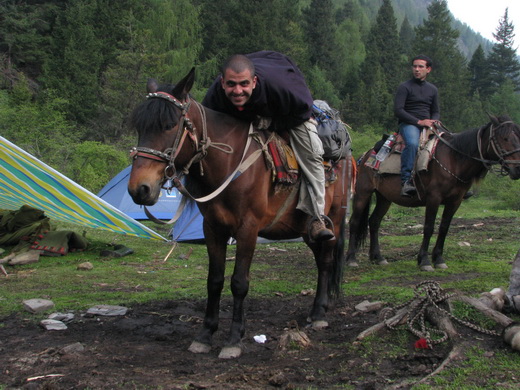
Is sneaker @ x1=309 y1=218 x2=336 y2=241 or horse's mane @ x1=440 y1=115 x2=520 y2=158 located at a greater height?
horse's mane @ x1=440 y1=115 x2=520 y2=158

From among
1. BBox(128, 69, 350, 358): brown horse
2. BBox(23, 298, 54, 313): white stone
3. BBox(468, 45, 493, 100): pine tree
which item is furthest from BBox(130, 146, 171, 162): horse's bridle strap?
BBox(468, 45, 493, 100): pine tree

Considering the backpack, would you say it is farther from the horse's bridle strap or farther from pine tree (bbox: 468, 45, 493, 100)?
pine tree (bbox: 468, 45, 493, 100)

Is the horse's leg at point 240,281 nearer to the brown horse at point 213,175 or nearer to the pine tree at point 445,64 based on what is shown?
the brown horse at point 213,175

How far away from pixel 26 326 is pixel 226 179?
2.51m

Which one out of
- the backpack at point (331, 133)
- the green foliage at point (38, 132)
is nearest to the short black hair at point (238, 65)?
the backpack at point (331, 133)

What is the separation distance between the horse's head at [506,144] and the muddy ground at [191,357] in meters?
3.95

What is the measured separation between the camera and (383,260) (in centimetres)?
866

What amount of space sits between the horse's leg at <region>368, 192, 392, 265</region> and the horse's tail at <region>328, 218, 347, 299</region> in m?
2.91

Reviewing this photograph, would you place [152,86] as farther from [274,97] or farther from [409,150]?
[409,150]

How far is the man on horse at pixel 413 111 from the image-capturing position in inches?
326

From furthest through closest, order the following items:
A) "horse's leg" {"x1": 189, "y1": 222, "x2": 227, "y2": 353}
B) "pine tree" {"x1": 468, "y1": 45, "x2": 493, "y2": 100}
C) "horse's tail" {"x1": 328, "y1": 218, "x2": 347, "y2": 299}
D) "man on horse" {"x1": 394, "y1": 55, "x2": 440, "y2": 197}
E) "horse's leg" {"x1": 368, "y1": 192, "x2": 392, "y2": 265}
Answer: "pine tree" {"x1": 468, "y1": 45, "x2": 493, "y2": 100} < "horse's leg" {"x1": 368, "y1": 192, "x2": 392, "y2": 265} < "man on horse" {"x1": 394, "y1": 55, "x2": 440, "y2": 197} < "horse's tail" {"x1": 328, "y1": 218, "x2": 347, "y2": 299} < "horse's leg" {"x1": 189, "y1": 222, "x2": 227, "y2": 353}

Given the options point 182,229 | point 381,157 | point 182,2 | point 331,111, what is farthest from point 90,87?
point 331,111

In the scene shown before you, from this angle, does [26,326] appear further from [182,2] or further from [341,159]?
[182,2]

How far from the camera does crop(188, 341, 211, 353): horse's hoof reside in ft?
14.0
